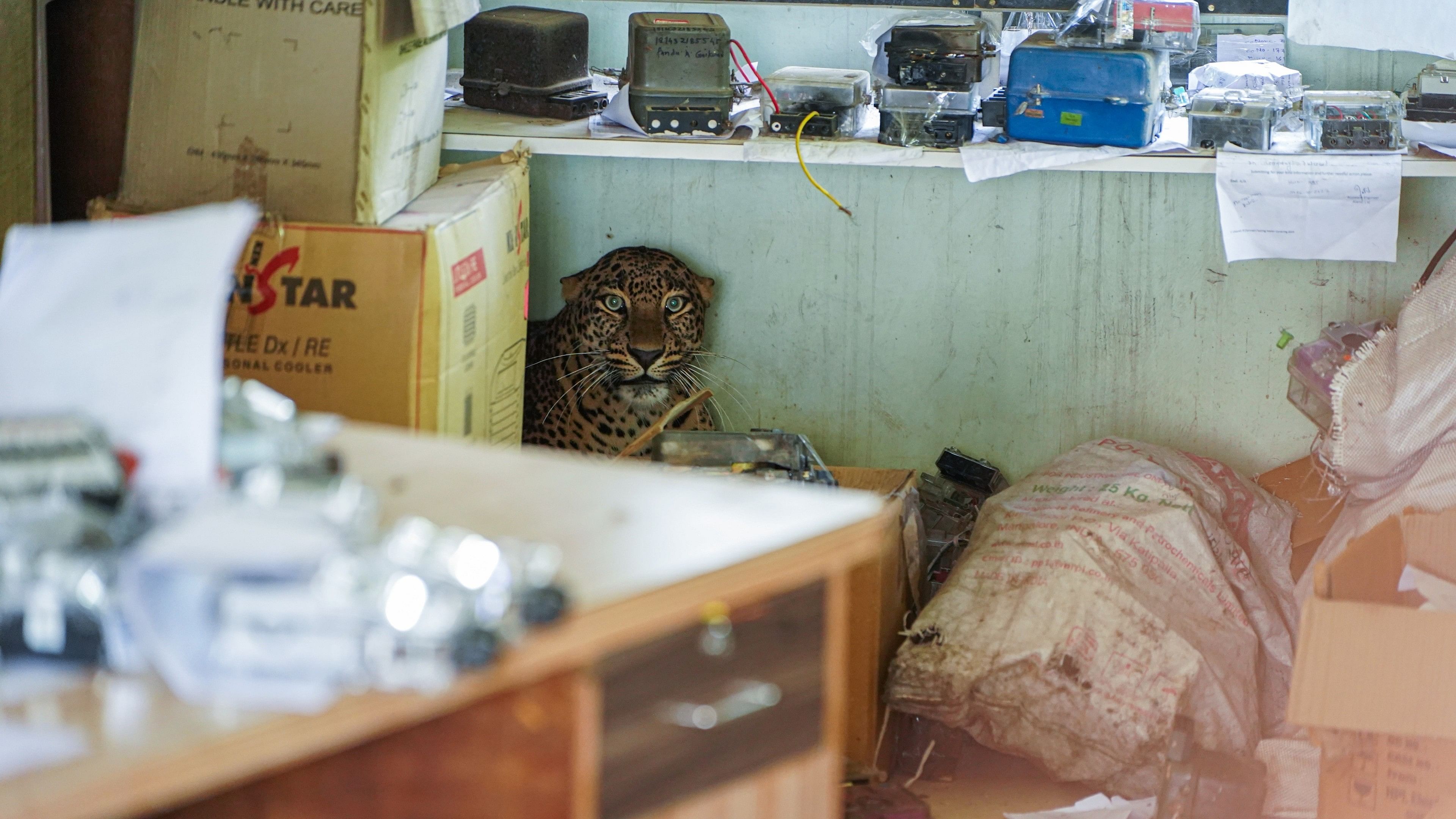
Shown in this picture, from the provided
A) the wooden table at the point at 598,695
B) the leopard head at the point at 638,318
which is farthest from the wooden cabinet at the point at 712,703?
the leopard head at the point at 638,318

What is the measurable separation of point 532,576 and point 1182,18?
204 cm

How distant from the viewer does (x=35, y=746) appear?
867 millimetres

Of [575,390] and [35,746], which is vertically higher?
[35,746]

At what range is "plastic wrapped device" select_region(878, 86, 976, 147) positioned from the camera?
8.38 ft

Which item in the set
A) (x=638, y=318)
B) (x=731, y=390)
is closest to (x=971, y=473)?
(x=731, y=390)

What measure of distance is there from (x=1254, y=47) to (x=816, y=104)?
87 cm

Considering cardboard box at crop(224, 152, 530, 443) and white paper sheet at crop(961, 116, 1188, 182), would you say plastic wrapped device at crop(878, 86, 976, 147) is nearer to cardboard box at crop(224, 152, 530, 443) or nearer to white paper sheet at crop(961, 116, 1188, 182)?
white paper sheet at crop(961, 116, 1188, 182)

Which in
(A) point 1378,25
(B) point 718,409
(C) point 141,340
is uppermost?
(A) point 1378,25

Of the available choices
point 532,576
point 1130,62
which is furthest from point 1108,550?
point 532,576

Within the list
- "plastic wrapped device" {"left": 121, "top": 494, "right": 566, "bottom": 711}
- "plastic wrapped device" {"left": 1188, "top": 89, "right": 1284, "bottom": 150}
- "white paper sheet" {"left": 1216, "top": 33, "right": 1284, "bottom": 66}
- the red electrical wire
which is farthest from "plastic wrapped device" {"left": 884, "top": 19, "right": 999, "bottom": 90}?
"plastic wrapped device" {"left": 121, "top": 494, "right": 566, "bottom": 711}

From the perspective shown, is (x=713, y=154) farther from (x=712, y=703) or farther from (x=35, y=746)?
(x=35, y=746)

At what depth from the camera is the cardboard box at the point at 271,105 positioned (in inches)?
82.0

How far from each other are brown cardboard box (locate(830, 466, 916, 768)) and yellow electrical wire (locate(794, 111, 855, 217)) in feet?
2.11

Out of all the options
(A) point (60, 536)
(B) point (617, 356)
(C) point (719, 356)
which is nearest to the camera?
(A) point (60, 536)
